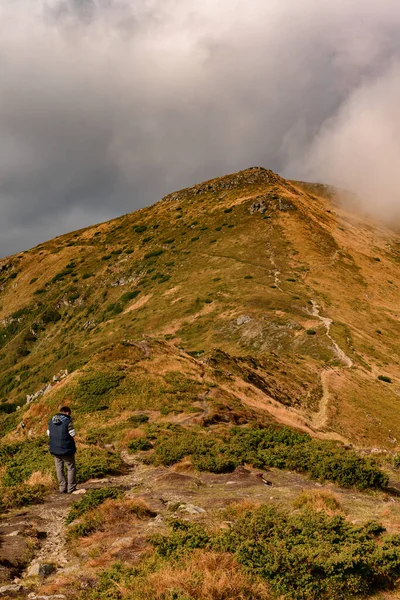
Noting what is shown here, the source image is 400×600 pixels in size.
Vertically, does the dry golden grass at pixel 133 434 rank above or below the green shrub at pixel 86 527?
above

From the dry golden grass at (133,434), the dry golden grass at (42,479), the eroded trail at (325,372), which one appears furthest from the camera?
the eroded trail at (325,372)

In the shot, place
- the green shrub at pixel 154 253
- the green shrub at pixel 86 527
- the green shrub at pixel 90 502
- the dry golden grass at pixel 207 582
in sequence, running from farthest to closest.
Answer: the green shrub at pixel 154 253, the green shrub at pixel 90 502, the green shrub at pixel 86 527, the dry golden grass at pixel 207 582

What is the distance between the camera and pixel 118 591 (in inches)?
299

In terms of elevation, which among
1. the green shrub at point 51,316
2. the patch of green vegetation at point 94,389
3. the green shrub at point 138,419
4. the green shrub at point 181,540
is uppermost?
the green shrub at point 51,316

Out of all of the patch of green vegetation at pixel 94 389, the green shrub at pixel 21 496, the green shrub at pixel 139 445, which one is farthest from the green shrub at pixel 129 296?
the green shrub at pixel 21 496

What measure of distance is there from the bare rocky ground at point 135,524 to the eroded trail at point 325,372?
19.5 metres

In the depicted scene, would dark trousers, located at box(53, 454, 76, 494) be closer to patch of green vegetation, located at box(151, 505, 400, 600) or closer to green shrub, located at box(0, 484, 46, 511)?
green shrub, located at box(0, 484, 46, 511)

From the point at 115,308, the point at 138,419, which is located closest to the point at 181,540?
the point at 138,419

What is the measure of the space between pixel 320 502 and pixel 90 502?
248 inches

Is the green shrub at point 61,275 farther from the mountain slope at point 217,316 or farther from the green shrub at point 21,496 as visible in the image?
the green shrub at point 21,496

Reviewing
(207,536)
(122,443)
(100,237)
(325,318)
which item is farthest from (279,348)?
(100,237)

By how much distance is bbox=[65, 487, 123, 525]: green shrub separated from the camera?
11711mm

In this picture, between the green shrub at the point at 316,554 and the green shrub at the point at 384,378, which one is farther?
the green shrub at the point at 384,378

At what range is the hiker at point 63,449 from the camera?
46.4ft
